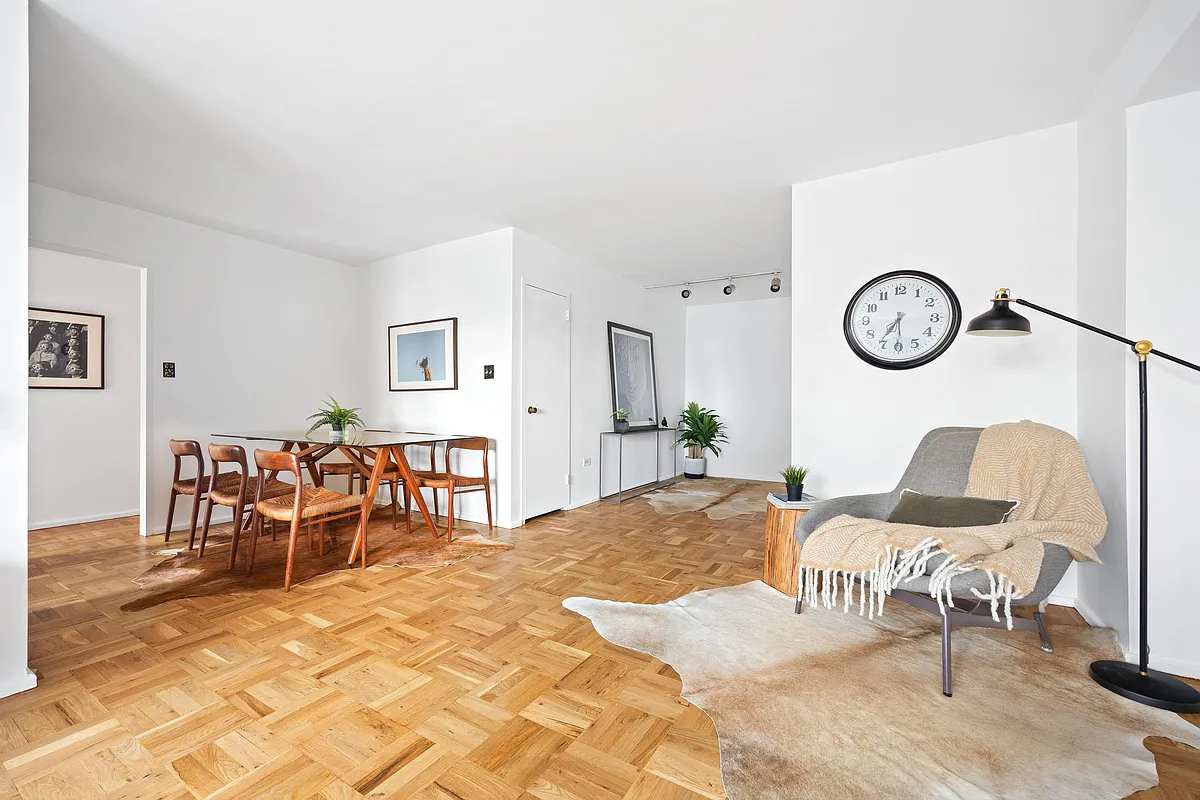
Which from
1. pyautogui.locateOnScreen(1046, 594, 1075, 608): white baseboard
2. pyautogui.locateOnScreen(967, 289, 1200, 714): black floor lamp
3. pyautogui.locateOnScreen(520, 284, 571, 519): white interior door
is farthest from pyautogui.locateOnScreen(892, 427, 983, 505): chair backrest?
pyautogui.locateOnScreen(520, 284, 571, 519): white interior door

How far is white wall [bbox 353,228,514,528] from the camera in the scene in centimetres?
444

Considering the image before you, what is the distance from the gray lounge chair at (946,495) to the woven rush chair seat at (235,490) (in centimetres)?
333

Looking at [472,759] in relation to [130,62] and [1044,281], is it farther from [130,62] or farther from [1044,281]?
[1044,281]

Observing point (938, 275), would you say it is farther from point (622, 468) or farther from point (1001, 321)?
point (622, 468)

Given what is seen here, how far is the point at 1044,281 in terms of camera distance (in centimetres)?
282

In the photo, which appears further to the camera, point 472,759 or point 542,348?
point 542,348

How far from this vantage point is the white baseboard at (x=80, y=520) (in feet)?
14.0

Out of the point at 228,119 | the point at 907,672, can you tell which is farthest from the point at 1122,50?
the point at 228,119

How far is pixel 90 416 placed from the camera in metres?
4.59

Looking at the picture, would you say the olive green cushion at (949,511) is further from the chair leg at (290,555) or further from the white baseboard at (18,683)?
the white baseboard at (18,683)

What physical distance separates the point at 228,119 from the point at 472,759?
310 centimetres

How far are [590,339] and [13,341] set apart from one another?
4061 mm

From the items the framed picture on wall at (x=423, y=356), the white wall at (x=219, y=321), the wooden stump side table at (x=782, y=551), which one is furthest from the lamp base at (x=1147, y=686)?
the white wall at (x=219, y=321)

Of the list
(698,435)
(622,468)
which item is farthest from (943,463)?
(698,435)
